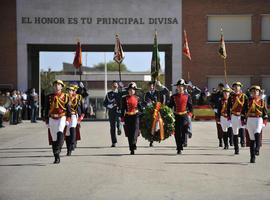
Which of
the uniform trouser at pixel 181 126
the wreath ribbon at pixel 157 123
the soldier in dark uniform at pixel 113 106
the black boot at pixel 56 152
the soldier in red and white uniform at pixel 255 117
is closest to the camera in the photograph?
the black boot at pixel 56 152

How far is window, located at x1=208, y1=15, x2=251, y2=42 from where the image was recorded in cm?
4019

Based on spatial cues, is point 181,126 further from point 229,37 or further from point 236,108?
point 229,37

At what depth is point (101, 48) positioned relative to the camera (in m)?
43.8

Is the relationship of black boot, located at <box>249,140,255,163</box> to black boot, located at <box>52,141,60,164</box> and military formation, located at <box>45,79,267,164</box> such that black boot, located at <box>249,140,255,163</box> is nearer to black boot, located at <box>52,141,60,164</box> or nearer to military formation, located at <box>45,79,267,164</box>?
military formation, located at <box>45,79,267,164</box>

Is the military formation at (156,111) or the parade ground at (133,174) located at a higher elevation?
the military formation at (156,111)

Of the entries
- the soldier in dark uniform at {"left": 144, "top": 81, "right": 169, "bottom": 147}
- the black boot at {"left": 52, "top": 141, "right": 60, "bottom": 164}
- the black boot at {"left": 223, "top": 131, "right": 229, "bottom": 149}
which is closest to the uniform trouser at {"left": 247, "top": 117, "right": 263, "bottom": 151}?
the black boot at {"left": 223, "top": 131, "right": 229, "bottom": 149}

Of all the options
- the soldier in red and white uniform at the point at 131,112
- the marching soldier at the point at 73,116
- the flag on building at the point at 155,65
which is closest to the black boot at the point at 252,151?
the soldier in red and white uniform at the point at 131,112

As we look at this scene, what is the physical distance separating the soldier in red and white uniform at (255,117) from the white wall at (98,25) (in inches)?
984

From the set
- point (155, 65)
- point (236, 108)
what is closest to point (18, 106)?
point (155, 65)

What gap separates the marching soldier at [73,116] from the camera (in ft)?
53.7

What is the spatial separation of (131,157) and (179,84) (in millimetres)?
2630

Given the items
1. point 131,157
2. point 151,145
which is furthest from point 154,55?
point 131,157

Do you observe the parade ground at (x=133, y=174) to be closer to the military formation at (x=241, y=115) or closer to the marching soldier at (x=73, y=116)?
the marching soldier at (x=73, y=116)

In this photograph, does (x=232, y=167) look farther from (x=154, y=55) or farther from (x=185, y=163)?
(x=154, y=55)
